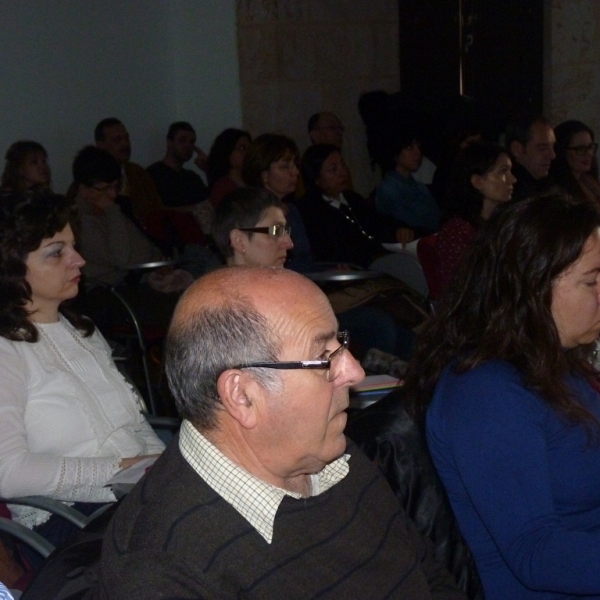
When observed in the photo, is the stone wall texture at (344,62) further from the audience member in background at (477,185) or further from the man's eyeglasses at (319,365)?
the man's eyeglasses at (319,365)

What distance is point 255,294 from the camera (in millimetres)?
1280

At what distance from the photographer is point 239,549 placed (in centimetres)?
119

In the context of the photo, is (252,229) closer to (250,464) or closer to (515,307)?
(515,307)

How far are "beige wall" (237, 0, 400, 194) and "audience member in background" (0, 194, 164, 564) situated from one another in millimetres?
4419

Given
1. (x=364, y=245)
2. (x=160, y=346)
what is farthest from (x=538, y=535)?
(x=364, y=245)

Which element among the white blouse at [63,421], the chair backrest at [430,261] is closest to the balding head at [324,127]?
the chair backrest at [430,261]

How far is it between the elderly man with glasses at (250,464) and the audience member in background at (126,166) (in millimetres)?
4608

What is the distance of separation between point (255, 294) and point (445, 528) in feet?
2.30

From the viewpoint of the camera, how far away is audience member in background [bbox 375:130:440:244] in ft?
18.6

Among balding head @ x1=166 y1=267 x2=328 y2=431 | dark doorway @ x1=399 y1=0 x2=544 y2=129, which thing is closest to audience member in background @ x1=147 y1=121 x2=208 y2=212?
dark doorway @ x1=399 y1=0 x2=544 y2=129

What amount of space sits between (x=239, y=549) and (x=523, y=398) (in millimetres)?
609

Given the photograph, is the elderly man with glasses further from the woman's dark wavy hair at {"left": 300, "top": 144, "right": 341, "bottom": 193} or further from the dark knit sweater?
the woman's dark wavy hair at {"left": 300, "top": 144, "right": 341, "bottom": 193}

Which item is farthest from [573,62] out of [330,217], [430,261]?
[430,261]

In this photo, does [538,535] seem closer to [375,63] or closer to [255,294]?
[255,294]
